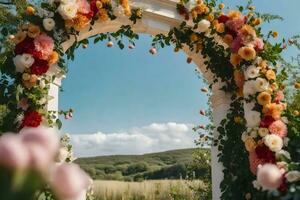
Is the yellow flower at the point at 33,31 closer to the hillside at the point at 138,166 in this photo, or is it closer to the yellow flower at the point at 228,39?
the yellow flower at the point at 228,39

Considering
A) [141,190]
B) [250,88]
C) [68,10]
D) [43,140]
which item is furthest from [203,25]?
[141,190]

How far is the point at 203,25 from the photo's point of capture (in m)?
5.45

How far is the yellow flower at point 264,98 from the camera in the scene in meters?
4.96

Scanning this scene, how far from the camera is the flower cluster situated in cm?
63

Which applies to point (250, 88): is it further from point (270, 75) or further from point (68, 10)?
point (68, 10)

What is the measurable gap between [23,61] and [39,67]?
0.16 metres

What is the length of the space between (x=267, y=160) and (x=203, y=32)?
69.0 inches

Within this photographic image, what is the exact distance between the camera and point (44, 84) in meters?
4.68

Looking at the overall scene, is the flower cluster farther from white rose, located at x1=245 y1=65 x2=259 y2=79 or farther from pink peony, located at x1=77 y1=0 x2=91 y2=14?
white rose, located at x1=245 y1=65 x2=259 y2=79

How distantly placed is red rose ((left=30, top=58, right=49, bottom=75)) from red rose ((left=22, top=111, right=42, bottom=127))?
402 millimetres

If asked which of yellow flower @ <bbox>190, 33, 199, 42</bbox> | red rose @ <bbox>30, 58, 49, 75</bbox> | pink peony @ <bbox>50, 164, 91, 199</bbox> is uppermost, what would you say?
yellow flower @ <bbox>190, 33, 199, 42</bbox>

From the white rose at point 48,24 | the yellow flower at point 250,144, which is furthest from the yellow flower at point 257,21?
the white rose at point 48,24

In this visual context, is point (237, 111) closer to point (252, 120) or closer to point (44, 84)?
point (252, 120)

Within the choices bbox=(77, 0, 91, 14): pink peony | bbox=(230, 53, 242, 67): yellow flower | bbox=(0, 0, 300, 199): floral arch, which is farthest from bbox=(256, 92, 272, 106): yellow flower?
bbox=(77, 0, 91, 14): pink peony
